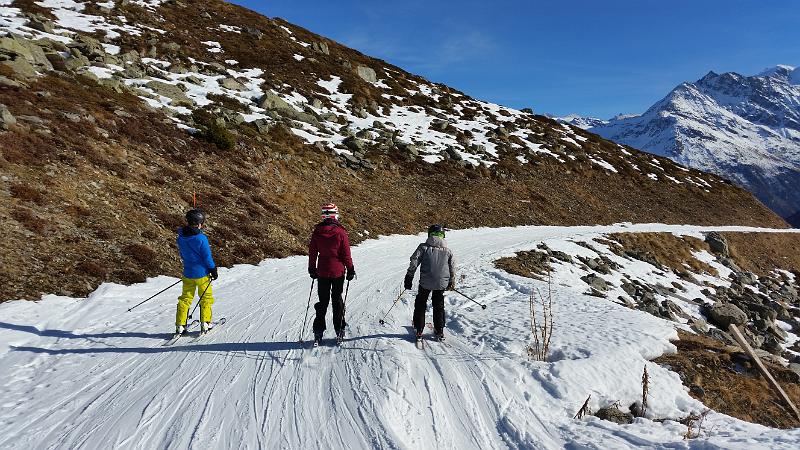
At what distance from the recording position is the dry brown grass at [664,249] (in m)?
28.7

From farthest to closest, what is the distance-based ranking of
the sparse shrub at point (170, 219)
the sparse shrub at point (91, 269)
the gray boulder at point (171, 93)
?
the gray boulder at point (171, 93), the sparse shrub at point (170, 219), the sparse shrub at point (91, 269)

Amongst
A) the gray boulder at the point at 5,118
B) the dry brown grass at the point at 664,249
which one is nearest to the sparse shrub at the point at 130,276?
the gray boulder at the point at 5,118

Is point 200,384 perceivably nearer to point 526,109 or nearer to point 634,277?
point 634,277

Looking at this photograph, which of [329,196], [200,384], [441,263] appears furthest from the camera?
[329,196]

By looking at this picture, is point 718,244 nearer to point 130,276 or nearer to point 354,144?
point 354,144

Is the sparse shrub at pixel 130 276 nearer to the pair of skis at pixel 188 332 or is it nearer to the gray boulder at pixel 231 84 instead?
the pair of skis at pixel 188 332

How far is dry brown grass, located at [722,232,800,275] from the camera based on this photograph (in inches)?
1424

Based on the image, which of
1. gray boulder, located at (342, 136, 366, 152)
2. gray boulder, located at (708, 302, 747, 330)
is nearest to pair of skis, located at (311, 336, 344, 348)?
gray boulder, located at (708, 302, 747, 330)

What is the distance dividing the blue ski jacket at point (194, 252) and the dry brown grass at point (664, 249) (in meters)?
24.8

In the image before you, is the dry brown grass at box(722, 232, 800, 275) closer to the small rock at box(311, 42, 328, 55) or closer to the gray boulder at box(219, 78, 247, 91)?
the gray boulder at box(219, 78, 247, 91)

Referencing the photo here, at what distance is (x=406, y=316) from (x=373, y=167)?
76.6 ft

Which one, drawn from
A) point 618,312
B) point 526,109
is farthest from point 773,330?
point 526,109

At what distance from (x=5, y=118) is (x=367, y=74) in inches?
1745

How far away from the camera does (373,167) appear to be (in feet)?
108
